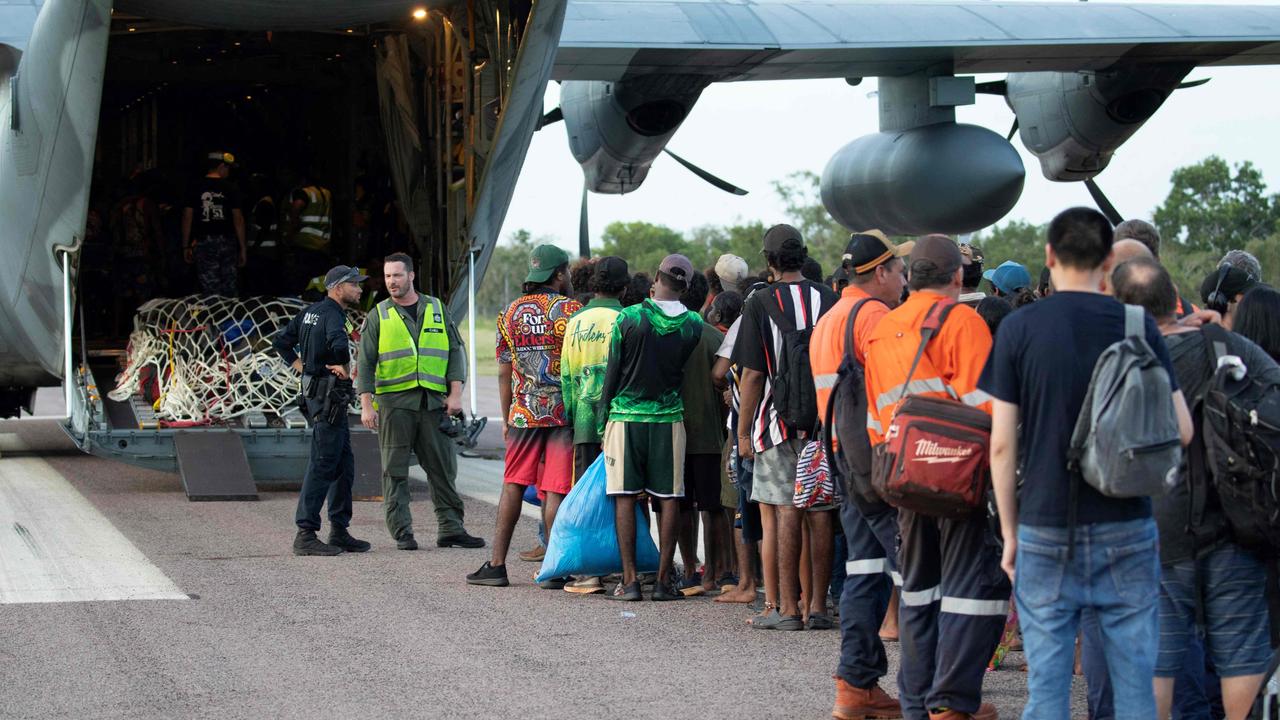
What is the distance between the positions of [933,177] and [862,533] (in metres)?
7.92

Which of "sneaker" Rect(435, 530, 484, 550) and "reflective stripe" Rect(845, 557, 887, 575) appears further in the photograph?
"sneaker" Rect(435, 530, 484, 550)

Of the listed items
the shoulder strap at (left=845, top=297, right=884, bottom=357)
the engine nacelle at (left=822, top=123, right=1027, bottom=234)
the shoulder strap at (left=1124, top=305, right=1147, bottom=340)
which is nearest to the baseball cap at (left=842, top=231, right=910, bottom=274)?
the shoulder strap at (left=845, top=297, right=884, bottom=357)

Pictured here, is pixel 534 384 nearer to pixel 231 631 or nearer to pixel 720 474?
pixel 720 474

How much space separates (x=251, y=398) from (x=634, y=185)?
4.55m

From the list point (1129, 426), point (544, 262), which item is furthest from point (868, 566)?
point (544, 262)

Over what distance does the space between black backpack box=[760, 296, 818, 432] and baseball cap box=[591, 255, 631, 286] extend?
4.49ft

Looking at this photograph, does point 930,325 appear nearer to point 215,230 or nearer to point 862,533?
point 862,533

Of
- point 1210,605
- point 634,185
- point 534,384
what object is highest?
point 634,185

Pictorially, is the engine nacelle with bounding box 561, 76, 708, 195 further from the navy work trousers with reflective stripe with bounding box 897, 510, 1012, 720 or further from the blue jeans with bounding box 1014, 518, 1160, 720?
the blue jeans with bounding box 1014, 518, 1160, 720

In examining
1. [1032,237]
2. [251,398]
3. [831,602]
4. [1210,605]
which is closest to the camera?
Result: [1210,605]

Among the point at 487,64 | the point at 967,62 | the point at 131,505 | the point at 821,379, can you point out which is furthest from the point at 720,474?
the point at 967,62

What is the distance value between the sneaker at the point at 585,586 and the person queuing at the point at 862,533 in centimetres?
239

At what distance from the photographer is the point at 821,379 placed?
4.95m

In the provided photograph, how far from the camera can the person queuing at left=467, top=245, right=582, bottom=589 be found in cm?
730
